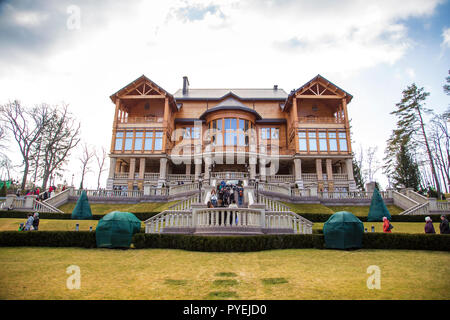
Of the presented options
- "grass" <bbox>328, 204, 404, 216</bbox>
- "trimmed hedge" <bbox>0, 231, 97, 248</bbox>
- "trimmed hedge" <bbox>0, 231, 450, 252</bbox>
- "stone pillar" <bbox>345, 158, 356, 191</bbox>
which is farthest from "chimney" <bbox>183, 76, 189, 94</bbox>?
"trimmed hedge" <bbox>0, 231, 450, 252</bbox>

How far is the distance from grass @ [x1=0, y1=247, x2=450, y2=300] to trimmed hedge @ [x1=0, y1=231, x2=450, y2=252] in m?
0.56

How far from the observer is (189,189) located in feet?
76.2

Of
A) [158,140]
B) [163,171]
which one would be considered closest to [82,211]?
[163,171]

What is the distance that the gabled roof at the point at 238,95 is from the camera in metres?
40.5

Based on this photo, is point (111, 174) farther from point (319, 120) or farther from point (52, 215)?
point (319, 120)

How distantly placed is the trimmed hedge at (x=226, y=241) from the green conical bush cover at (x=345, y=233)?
1.60ft

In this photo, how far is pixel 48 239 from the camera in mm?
11016

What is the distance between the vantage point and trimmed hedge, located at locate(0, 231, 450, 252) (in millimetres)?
10227

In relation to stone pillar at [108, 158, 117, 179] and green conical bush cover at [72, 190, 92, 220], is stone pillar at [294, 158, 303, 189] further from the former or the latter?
stone pillar at [108, 158, 117, 179]

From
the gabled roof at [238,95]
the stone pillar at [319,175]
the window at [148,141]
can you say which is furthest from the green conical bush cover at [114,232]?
the gabled roof at [238,95]

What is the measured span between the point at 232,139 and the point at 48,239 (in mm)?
24941

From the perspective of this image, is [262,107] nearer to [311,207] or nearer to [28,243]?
[311,207]
